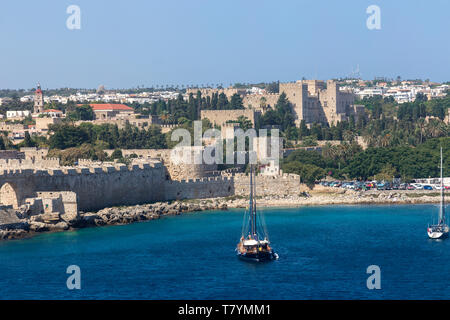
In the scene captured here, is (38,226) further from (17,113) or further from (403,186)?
(17,113)

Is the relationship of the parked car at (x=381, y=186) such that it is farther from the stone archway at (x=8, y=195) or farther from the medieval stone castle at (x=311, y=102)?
the medieval stone castle at (x=311, y=102)

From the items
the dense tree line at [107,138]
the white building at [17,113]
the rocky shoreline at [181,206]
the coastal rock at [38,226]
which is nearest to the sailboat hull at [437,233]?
the rocky shoreline at [181,206]

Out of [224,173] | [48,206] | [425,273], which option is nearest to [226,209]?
[224,173]

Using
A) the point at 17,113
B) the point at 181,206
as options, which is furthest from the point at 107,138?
the point at 17,113

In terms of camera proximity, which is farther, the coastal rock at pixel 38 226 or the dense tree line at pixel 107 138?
the dense tree line at pixel 107 138

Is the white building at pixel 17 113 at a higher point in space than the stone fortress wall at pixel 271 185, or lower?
higher

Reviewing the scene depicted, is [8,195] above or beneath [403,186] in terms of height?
above

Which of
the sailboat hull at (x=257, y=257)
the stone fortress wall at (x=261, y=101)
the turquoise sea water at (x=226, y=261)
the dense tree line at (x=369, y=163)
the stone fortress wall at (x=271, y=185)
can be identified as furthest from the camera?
the stone fortress wall at (x=261, y=101)
